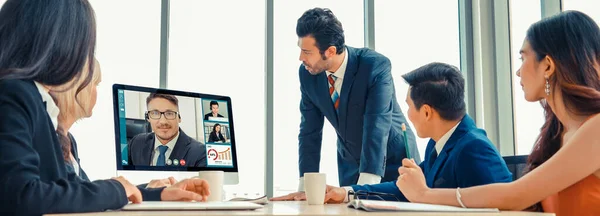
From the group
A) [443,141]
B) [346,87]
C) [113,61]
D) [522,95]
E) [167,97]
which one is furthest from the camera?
[522,95]

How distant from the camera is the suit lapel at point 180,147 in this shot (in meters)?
2.18

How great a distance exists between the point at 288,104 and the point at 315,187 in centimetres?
238

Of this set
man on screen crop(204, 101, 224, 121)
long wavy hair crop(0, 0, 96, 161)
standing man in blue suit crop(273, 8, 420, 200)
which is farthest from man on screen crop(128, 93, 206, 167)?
standing man in blue suit crop(273, 8, 420, 200)

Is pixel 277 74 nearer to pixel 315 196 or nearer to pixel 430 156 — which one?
pixel 430 156

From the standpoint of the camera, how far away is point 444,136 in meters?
2.14

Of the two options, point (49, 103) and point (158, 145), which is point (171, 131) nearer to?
point (158, 145)

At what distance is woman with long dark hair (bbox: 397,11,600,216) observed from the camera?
1.41 m

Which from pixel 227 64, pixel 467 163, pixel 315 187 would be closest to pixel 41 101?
pixel 315 187

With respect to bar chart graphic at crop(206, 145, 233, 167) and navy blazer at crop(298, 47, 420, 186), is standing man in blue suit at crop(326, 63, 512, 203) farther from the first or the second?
navy blazer at crop(298, 47, 420, 186)

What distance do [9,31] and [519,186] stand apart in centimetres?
112

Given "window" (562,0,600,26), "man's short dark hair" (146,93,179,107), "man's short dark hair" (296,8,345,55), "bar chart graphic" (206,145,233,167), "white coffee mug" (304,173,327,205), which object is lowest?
"white coffee mug" (304,173,327,205)

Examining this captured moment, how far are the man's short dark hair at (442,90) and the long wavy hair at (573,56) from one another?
0.48 m

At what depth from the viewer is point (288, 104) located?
409 cm

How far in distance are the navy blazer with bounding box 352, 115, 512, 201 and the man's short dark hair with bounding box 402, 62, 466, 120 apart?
0.24 feet
